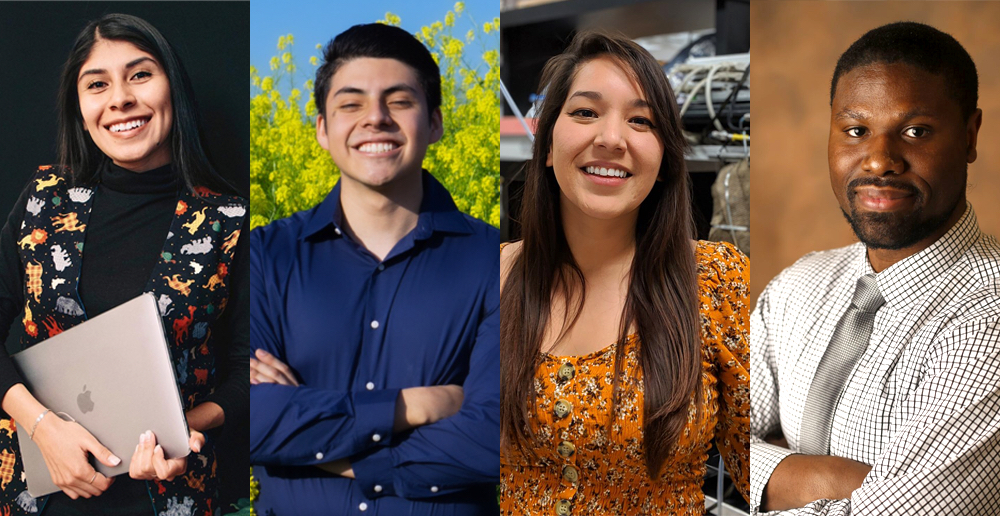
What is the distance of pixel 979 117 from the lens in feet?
4.19

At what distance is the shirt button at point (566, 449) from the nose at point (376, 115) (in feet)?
2.14

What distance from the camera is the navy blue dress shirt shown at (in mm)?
1188

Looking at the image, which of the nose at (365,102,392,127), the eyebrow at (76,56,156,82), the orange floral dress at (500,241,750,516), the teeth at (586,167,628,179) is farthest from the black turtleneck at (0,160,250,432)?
the teeth at (586,167,628,179)

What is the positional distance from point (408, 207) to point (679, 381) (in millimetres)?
577

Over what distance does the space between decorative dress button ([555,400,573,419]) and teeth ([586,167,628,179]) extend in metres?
0.42

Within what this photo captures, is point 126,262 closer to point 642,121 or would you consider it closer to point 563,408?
point 563,408

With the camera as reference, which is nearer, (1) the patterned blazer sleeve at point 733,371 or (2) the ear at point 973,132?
(2) the ear at point 973,132

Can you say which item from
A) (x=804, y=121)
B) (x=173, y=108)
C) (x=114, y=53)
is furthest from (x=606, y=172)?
(x=114, y=53)

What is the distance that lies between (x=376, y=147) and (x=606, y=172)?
41 cm

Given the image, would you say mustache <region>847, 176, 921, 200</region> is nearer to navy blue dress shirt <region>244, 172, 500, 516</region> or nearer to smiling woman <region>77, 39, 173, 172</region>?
navy blue dress shirt <region>244, 172, 500, 516</region>

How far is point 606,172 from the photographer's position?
51.5 inches

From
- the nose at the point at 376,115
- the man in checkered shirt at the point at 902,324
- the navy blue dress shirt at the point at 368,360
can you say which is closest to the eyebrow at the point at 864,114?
the man in checkered shirt at the point at 902,324

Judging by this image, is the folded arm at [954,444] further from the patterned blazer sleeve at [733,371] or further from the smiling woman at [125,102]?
the smiling woman at [125,102]

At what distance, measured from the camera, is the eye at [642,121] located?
1290mm
